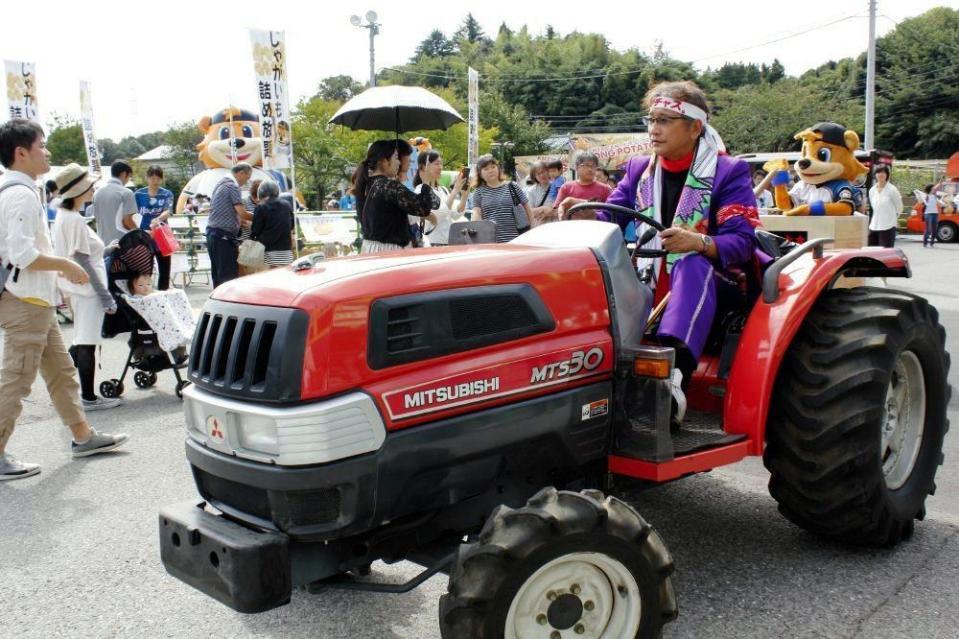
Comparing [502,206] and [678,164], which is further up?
[678,164]

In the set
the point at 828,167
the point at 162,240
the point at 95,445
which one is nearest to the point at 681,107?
the point at 95,445

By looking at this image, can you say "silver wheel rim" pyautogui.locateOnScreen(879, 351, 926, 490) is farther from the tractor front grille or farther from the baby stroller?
the baby stroller

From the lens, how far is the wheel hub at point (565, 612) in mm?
2500

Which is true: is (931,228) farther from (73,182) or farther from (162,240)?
(73,182)

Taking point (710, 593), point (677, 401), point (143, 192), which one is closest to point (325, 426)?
Answer: point (677, 401)

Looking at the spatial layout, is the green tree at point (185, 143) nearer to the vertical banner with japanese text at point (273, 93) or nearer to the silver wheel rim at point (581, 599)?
the vertical banner with japanese text at point (273, 93)

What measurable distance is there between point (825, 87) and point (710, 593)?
71.9 meters

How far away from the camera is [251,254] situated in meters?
9.52

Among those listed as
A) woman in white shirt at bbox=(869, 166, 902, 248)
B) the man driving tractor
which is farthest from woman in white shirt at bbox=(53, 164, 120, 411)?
woman in white shirt at bbox=(869, 166, 902, 248)

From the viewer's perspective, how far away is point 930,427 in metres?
3.87

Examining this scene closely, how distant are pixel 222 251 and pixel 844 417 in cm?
804

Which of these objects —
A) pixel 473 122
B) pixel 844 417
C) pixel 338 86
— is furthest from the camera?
pixel 338 86

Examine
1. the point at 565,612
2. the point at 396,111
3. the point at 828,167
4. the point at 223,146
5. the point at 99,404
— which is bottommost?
the point at 99,404

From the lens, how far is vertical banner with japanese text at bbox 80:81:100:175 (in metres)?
18.8
